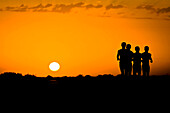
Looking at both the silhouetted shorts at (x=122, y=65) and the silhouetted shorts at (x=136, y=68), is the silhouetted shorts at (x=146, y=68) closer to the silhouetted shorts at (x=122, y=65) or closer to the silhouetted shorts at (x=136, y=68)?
the silhouetted shorts at (x=136, y=68)

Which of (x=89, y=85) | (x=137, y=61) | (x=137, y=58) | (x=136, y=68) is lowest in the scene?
(x=89, y=85)

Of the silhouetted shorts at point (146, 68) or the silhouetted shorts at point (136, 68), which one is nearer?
the silhouetted shorts at point (136, 68)

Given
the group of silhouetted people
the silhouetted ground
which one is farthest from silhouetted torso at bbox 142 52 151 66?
the silhouetted ground

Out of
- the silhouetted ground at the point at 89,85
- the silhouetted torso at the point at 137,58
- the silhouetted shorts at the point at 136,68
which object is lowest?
the silhouetted ground at the point at 89,85

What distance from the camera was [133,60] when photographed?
1889 centimetres

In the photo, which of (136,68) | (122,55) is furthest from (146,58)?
(122,55)

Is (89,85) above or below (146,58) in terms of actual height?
below

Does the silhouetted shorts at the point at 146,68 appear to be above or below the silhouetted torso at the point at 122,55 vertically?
below

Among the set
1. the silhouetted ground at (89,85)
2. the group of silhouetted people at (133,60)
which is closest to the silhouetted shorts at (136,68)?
the group of silhouetted people at (133,60)

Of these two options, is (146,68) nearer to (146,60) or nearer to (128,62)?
(146,60)

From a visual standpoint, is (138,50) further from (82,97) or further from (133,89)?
(82,97)

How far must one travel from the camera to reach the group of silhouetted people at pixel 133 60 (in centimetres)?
1791

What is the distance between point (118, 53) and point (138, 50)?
1.41 m

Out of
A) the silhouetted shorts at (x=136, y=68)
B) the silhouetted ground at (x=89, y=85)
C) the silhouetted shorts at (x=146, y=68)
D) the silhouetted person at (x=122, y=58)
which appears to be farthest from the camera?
the silhouetted shorts at (x=146, y=68)
